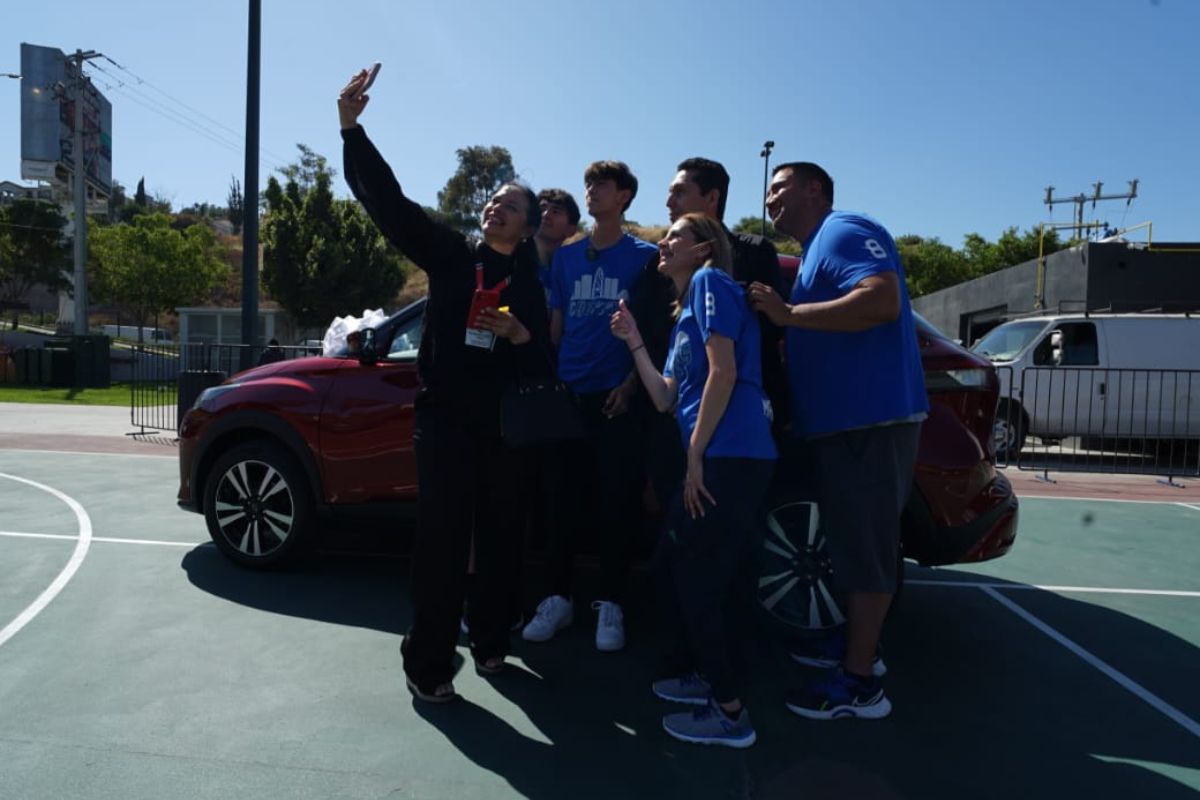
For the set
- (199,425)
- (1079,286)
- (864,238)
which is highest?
(1079,286)

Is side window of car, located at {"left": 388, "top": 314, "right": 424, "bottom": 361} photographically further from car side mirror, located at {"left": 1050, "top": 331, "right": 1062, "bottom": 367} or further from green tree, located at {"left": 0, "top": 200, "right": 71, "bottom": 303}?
green tree, located at {"left": 0, "top": 200, "right": 71, "bottom": 303}

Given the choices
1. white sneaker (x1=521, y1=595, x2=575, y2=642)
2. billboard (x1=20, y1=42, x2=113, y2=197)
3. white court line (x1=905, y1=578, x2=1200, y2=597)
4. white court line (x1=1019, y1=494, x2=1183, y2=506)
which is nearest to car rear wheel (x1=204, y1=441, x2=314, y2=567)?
white sneaker (x1=521, y1=595, x2=575, y2=642)

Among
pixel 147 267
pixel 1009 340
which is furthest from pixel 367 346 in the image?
pixel 147 267

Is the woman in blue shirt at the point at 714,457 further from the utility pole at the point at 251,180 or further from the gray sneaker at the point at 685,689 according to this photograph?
the utility pole at the point at 251,180

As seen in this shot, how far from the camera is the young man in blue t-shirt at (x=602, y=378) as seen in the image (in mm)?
3680

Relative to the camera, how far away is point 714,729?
2914mm

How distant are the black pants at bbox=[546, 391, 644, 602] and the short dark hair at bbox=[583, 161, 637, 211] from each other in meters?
0.94

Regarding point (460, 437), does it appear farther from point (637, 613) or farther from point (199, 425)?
point (199, 425)

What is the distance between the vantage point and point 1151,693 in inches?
137

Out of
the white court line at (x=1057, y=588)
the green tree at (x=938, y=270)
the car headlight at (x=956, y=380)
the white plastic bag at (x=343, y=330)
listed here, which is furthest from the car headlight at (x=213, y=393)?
the green tree at (x=938, y=270)

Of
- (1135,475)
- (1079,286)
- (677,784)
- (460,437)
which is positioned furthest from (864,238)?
(1079,286)

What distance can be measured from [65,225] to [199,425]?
4751cm

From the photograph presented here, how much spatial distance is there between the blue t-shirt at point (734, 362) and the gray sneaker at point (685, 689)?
102cm

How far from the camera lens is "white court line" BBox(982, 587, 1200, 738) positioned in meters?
3.23
